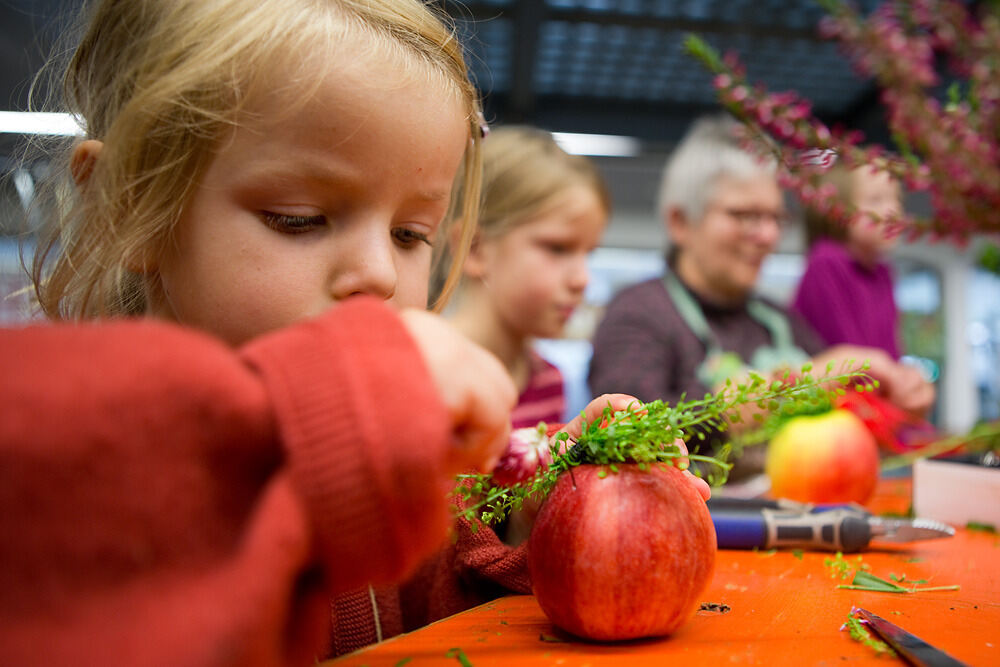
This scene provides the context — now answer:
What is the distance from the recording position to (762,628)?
51cm

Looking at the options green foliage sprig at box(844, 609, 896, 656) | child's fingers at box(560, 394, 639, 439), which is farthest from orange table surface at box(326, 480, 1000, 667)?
child's fingers at box(560, 394, 639, 439)

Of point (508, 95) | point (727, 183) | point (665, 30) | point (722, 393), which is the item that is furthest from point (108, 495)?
point (508, 95)

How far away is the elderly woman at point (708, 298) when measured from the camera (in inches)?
66.0

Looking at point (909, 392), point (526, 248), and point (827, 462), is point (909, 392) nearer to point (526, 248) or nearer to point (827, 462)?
point (827, 462)

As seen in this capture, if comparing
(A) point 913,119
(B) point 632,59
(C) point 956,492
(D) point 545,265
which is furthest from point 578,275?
(B) point 632,59

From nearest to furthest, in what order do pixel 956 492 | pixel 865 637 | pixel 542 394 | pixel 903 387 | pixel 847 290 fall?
pixel 865 637, pixel 956 492, pixel 903 387, pixel 542 394, pixel 847 290

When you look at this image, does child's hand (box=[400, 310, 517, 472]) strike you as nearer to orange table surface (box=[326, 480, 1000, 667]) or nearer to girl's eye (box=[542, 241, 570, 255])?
orange table surface (box=[326, 480, 1000, 667])

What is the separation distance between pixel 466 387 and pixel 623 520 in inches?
7.4

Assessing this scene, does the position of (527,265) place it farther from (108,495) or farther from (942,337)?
(942,337)

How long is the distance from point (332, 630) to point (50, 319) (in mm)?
414

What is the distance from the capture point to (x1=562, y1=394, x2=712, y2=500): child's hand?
1.76 ft

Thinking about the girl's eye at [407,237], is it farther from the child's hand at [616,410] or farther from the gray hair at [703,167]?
the gray hair at [703,167]

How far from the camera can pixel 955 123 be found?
1077mm

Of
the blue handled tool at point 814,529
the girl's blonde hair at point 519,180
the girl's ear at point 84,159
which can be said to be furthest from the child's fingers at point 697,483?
the girl's blonde hair at point 519,180
